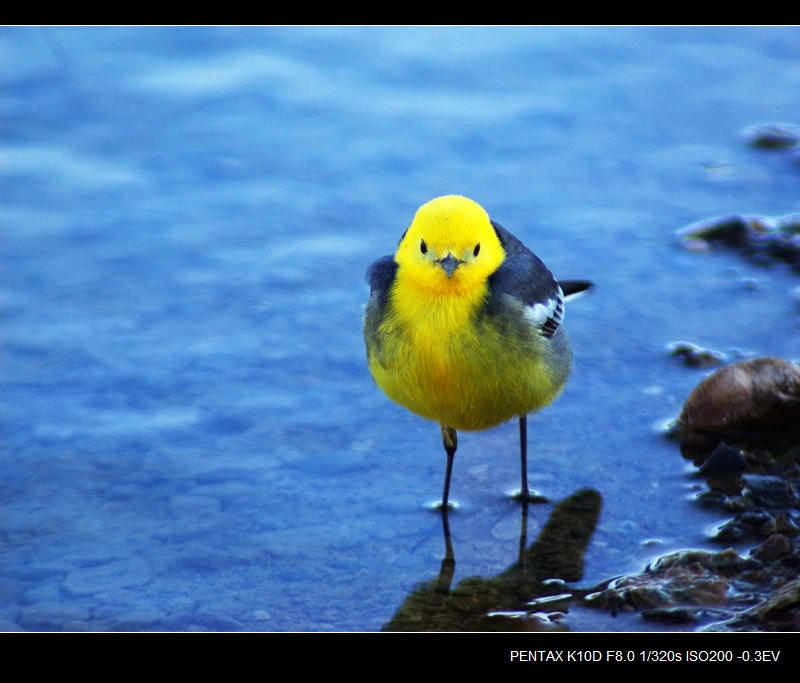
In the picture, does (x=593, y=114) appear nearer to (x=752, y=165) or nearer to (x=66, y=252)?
(x=752, y=165)

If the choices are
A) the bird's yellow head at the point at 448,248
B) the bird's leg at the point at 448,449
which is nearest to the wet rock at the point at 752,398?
the bird's leg at the point at 448,449

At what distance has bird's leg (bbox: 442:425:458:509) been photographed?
226 inches

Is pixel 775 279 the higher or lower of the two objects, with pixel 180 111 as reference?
lower

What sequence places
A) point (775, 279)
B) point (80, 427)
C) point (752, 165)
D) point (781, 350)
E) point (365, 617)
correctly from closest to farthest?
point (365, 617) → point (80, 427) → point (781, 350) → point (775, 279) → point (752, 165)

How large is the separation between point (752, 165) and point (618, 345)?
2.93m

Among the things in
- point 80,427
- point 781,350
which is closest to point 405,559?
point 80,427

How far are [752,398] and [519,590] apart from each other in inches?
72.4

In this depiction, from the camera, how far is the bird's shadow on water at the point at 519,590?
16.3 ft

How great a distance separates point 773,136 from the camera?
9.41m

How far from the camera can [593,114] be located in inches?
389

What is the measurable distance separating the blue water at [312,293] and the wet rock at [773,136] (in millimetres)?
206

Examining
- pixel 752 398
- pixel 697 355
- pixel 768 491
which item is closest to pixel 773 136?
pixel 697 355

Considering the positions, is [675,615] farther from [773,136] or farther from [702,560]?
[773,136]

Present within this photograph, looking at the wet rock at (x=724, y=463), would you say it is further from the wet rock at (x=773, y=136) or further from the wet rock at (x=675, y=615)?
the wet rock at (x=773, y=136)
